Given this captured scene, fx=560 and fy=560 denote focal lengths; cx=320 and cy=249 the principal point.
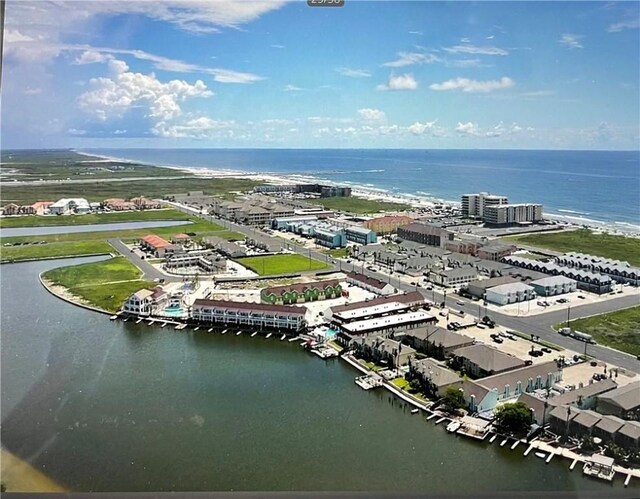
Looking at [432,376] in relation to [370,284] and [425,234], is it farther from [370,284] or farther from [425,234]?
[425,234]

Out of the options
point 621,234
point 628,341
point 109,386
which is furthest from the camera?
point 621,234

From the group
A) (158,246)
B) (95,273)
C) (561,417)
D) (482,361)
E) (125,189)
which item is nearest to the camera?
(561,417)

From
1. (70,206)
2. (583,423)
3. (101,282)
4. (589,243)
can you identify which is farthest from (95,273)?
(589,243)

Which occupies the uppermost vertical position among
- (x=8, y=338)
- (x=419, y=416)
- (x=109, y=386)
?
(x=8, y=338)

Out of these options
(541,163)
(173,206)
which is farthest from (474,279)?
(541,163)

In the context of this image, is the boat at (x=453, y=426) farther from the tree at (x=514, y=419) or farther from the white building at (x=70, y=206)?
the white building at (x=70, y=206)

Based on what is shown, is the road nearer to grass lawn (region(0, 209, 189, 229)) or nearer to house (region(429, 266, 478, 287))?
house (region(429, 266, 478, 287))

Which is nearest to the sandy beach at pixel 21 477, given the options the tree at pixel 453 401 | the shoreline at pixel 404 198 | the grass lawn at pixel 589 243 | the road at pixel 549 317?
the tree at pixel 453 401

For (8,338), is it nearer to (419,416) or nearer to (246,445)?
(246,445)
